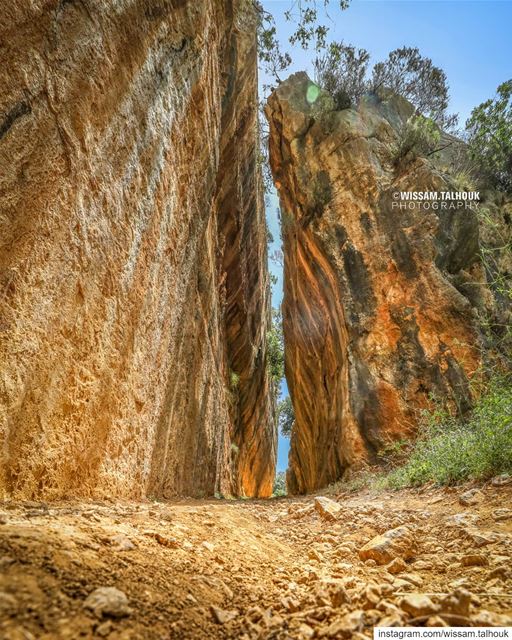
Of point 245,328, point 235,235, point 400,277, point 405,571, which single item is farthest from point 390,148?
point 405,571

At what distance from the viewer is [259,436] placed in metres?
19.9

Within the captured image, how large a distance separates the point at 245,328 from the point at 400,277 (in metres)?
6.99

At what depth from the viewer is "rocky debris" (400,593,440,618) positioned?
1187 millimetres

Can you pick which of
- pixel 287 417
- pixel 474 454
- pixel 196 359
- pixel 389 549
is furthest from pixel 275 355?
pixel 389 549

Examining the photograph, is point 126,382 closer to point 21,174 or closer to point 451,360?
point 21,174

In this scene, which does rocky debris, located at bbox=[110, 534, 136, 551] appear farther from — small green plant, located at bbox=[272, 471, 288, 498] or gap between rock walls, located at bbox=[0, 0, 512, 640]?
small green plant, located at bbox=[272, 471, 288, 498]

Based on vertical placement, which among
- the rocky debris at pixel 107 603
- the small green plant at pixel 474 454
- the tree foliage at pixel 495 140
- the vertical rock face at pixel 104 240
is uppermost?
the tree foliage at pixel 495 140

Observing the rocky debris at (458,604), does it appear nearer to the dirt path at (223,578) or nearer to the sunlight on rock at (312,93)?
the dirt path at (223,578)

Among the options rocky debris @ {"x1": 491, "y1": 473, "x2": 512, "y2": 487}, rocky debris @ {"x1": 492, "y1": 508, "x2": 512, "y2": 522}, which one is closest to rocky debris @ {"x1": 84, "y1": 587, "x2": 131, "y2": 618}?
rocky debris @ {"x1": 492, "y1": 508, "x2": 512, "y2": 522}

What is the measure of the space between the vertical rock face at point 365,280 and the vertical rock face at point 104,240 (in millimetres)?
3916

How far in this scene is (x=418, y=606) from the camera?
3.96 ft

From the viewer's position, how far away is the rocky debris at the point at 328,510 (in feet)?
11.8

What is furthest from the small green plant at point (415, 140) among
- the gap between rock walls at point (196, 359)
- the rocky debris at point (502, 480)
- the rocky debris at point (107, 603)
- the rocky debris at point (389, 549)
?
the rocky debris at point (107, 603)

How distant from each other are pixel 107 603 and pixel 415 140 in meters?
12.4
